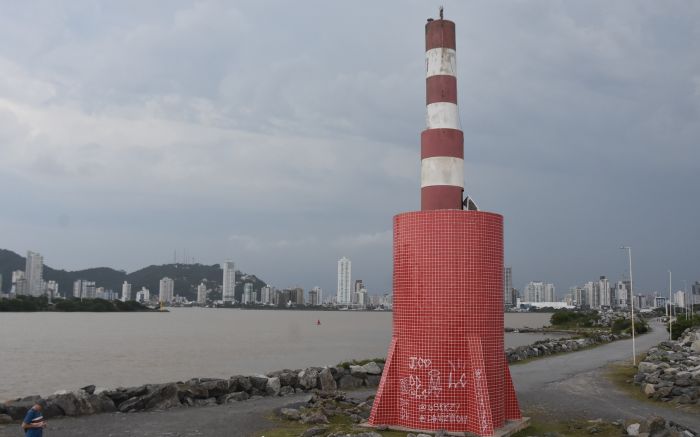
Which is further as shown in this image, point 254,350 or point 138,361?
point 254,350

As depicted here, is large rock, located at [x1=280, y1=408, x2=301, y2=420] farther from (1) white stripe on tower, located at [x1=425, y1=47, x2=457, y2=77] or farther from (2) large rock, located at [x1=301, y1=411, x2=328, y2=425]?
(1) white stripe on tower, located at [x1=425, y1=47, x2=457, y2=77]

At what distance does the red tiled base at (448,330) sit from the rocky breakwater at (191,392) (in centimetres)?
722

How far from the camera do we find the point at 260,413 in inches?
702

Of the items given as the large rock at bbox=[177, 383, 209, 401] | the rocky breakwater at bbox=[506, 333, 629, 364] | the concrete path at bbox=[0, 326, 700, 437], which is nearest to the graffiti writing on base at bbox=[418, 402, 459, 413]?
the concrete path at bbox=[0, 326, 700, 437]

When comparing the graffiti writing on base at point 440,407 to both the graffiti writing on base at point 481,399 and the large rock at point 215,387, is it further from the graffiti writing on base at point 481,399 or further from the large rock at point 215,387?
the large rock at point 215,387

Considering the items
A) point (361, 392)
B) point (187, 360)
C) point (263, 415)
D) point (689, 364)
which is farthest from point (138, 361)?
point (689, 364)

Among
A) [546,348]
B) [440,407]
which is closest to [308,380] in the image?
[440,407]

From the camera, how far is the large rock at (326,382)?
23.5m

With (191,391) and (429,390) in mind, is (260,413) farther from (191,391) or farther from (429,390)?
(429,390)

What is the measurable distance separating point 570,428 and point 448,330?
4.75 meters

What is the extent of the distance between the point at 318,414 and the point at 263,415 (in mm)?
1880

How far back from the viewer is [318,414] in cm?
1659

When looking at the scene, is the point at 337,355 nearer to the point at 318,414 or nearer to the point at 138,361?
the point at 138,361

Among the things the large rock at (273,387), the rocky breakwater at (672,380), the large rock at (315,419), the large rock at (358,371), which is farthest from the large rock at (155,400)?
the rocky breakwater at (672,380)
